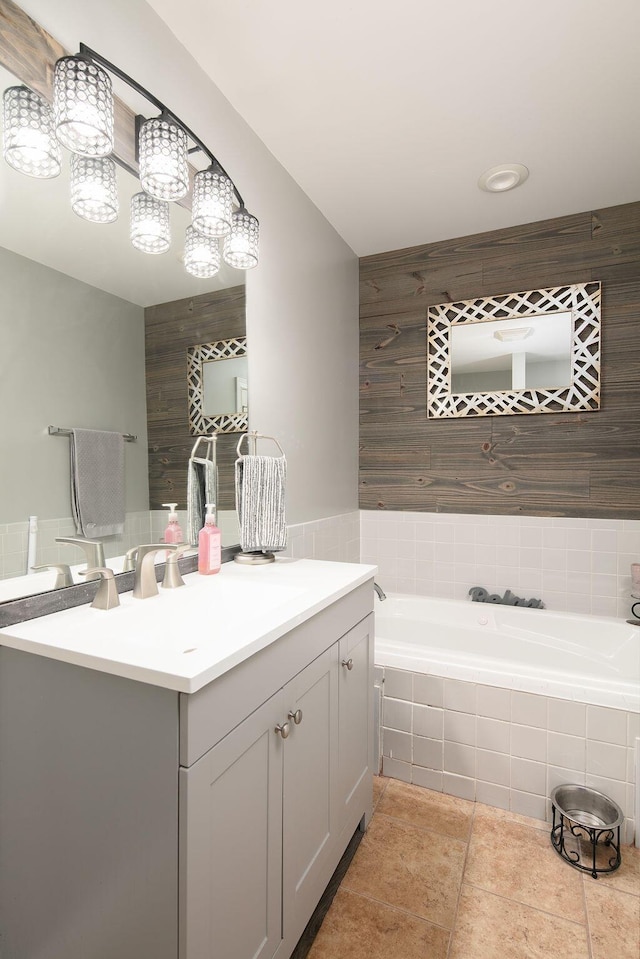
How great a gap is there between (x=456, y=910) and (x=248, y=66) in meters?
2.67

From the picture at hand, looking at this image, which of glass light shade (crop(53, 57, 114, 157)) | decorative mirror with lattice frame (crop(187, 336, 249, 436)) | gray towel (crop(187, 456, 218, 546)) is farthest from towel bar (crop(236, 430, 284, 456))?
glass light shade (crop(53, 57, 114, 157))

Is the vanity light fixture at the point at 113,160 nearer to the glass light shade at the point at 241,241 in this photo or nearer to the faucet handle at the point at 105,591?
the glass light shade at the point at 241,241

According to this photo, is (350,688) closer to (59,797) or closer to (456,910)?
(456,910)

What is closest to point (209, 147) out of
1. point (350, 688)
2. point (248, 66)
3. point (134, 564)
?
point (248, 66)

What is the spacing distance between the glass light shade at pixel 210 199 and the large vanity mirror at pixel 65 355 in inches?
2.5

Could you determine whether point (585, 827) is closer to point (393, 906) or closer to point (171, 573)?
point (393, 906)

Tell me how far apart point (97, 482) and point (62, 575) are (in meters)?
0.25

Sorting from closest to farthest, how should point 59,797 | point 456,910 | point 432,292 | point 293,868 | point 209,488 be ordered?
1. point 59,797
2. point 293,868
3. point 456,910
4. point 209,488
5. point 432,292

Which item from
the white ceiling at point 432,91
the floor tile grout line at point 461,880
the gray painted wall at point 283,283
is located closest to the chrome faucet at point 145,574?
the gray painted wall at point 283,283

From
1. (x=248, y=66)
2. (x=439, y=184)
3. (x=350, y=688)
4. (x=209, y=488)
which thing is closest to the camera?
(x=350, y=688)

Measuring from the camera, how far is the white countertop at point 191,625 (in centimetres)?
83

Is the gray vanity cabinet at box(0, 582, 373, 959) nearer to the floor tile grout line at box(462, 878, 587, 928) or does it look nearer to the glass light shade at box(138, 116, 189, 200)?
the floor tile grout line at box(462, 878, 587, 928)

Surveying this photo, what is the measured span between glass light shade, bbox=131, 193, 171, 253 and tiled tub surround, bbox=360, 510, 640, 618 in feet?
6.53

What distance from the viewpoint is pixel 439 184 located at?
7.34ft
